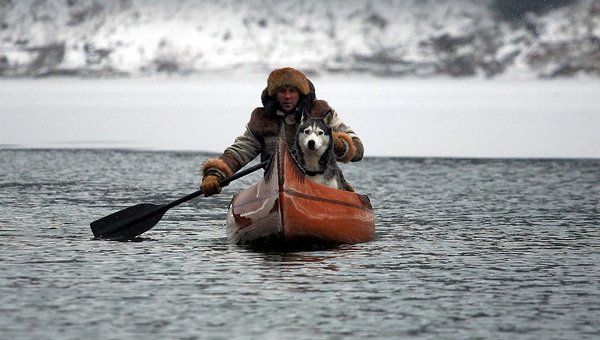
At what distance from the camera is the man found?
19172 millimetres

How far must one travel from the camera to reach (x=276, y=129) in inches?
771

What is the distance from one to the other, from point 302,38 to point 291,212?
10660 cm

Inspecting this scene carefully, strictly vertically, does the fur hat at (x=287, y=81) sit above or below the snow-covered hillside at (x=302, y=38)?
below

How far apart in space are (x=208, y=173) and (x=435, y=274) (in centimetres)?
391

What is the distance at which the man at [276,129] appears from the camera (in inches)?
755

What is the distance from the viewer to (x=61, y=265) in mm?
17562

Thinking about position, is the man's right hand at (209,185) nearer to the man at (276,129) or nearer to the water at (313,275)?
the man at (276,129)

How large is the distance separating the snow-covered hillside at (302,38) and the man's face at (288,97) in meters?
92.8

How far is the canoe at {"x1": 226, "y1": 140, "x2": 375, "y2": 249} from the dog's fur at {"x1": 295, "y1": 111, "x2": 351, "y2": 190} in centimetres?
25

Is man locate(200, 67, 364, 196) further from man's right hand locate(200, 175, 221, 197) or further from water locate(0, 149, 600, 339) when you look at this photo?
water locate(0, 149, 600, 339)

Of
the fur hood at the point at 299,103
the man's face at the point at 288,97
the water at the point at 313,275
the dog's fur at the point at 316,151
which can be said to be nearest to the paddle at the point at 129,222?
the water at the point at 313,275

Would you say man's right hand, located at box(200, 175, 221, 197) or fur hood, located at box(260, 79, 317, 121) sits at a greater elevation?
fur hood, located at box(260, 79, 317, 121)

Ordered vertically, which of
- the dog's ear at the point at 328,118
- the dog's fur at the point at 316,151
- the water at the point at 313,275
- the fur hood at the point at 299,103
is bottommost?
the water at the point at 313,275

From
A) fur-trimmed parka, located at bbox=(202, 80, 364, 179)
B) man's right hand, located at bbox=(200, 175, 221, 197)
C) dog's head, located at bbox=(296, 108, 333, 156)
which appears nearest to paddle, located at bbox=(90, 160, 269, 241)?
fur-trimmed parka, located at bbox=(202, 80, 364, 179)
